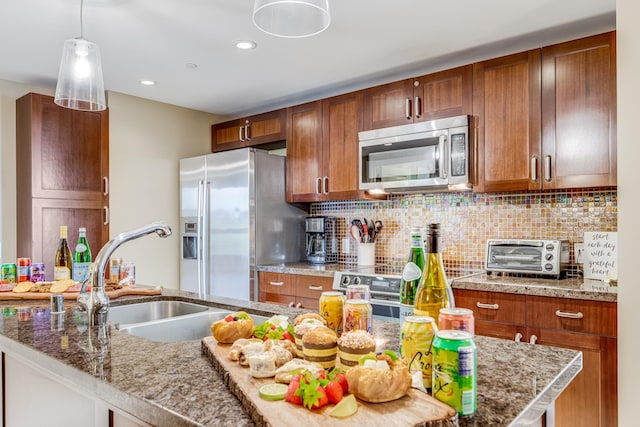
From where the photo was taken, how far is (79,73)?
1.80 meters

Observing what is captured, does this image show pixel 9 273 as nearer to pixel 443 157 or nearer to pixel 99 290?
pixel 99 290

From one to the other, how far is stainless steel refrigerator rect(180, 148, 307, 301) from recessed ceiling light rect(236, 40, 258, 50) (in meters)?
0.91

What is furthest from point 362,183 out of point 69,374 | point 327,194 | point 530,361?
point 69,374

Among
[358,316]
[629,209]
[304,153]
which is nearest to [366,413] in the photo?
[358,316]

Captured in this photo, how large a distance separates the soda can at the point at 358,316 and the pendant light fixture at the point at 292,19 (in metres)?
0.94

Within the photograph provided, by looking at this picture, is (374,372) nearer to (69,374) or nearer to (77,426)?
(69,374)

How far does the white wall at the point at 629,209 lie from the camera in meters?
1.38

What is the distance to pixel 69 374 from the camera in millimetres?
1021

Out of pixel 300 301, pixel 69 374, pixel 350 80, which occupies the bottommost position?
pixel 300 301

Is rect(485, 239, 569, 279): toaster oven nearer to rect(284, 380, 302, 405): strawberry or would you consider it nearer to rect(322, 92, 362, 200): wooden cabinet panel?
rect(322, 92, 362, 200): wooden cabinet panel


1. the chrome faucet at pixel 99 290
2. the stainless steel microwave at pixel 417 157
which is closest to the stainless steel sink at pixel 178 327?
the chrome faucet at pixel 99 290

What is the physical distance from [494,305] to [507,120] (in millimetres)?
1087

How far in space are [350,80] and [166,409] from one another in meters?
3.12

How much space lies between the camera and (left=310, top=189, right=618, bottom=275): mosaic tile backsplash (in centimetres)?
267
